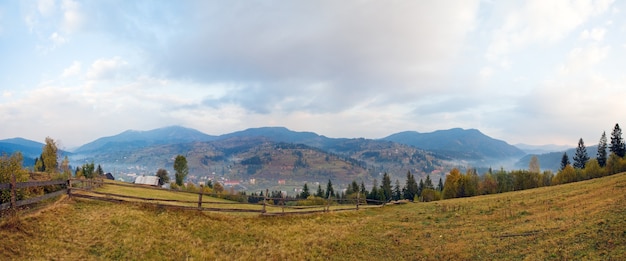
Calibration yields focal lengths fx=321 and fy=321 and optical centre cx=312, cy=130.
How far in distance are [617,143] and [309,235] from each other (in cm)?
9283

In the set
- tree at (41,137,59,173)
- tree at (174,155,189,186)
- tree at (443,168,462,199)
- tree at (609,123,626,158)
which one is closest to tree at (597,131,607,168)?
tree at (609,123,626,158)

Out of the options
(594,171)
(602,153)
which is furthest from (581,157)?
(594,171)

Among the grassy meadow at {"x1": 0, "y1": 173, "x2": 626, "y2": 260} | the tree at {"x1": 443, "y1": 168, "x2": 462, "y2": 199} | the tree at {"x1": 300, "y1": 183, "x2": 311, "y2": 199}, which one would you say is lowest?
the tree at {"x1": 300, "y1": 183, "x2": 311, "y2": 199}

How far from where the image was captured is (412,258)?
15828 millimetres

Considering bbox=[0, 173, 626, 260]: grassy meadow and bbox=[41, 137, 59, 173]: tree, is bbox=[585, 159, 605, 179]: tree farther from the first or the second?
bbox=[41, 137, 59, 173]: tree

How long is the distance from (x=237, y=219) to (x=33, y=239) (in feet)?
35.8

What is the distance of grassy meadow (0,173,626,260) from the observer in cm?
1357

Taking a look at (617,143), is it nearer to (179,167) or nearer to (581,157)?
(581,157)

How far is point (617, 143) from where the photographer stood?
77.2 m

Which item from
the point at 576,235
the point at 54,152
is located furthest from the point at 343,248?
the point at 54,152

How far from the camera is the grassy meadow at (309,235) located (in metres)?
13.6

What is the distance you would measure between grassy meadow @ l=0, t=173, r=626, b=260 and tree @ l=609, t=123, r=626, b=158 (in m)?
70.7

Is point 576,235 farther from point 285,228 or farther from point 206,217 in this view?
point 206,217

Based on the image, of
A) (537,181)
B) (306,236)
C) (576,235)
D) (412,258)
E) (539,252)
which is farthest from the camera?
(537,181)
